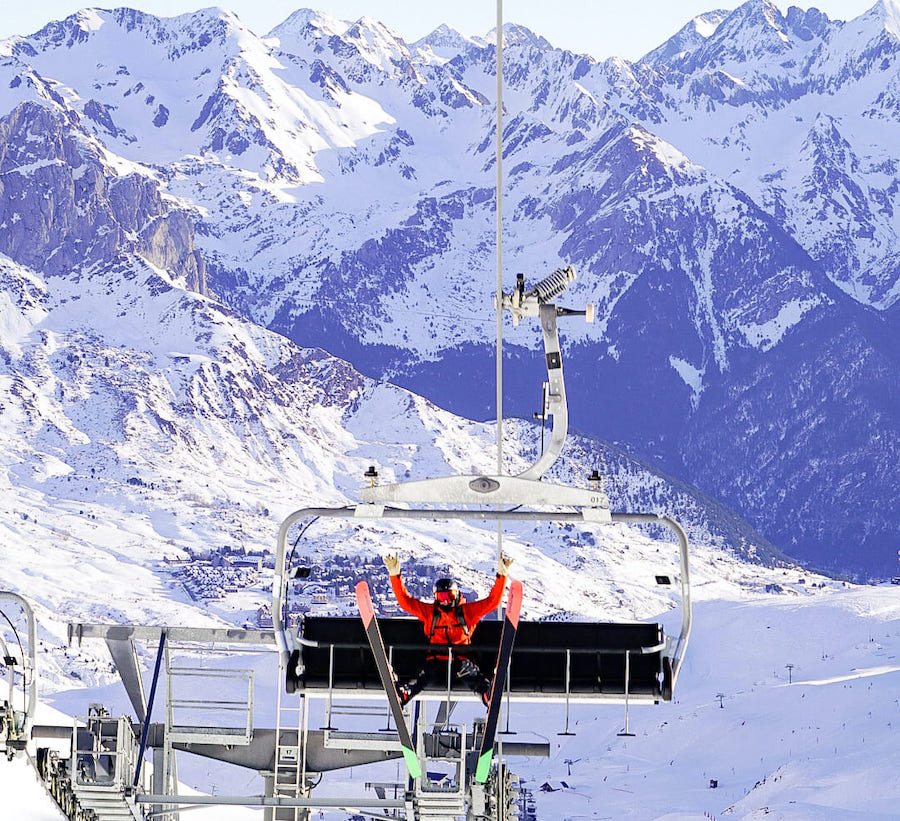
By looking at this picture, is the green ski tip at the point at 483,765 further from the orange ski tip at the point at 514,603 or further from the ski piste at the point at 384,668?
the orange ski tip at the point at 514,603

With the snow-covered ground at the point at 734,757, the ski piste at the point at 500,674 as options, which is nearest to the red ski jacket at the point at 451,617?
the ski piste at the point at 500,674

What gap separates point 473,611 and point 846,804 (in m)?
97.0

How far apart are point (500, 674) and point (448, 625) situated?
162cm

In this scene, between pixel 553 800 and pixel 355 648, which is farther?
pixel 553 800

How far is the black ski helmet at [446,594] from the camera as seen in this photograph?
14.5 meters

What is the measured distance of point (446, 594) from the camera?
47.8 ft

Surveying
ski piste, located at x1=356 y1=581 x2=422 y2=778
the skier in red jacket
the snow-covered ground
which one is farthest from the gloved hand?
the snow-covered ground

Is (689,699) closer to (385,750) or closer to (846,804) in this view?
(846,804)

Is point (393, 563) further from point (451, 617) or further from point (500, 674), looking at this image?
point (451, 617)

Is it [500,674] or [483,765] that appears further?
[483,765]

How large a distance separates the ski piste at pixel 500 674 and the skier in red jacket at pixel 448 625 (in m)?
1.08

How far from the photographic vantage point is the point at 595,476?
13.2 m

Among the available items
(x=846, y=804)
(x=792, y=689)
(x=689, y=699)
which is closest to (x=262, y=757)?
(x=846, y=804)

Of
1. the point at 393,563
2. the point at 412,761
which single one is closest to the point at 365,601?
the point at 393,563
